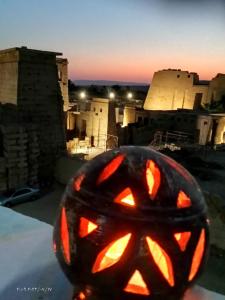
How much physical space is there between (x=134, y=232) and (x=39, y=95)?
15.5 m

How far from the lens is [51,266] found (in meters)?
2.73

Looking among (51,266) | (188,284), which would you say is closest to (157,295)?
(188,284)

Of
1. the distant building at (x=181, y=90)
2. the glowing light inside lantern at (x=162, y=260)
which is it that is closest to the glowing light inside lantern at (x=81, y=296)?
the glowing light inside lantern at (x=162, y=260)

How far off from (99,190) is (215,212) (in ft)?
23.6

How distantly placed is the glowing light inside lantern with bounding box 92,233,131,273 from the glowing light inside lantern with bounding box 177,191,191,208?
0.36 m

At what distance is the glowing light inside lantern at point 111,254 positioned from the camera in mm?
1758

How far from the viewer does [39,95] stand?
16.4 metres

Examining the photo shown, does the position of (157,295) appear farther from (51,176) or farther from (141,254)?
(51,176)

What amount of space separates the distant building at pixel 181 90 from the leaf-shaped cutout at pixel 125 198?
121 ft

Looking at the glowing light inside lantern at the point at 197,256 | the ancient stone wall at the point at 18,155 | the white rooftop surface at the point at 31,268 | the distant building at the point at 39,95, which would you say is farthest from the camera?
the distant building at the point at 39,95

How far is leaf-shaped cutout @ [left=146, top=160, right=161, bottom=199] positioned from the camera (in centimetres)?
181

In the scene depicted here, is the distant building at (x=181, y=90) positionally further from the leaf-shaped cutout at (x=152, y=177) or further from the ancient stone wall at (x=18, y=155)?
the leaf-shaped cutout at (x=152, y=177)

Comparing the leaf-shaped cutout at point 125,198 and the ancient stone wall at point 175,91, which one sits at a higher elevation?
the ancient stone wall at point 175,91

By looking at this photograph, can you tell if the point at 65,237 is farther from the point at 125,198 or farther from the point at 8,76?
the point at 8,76
